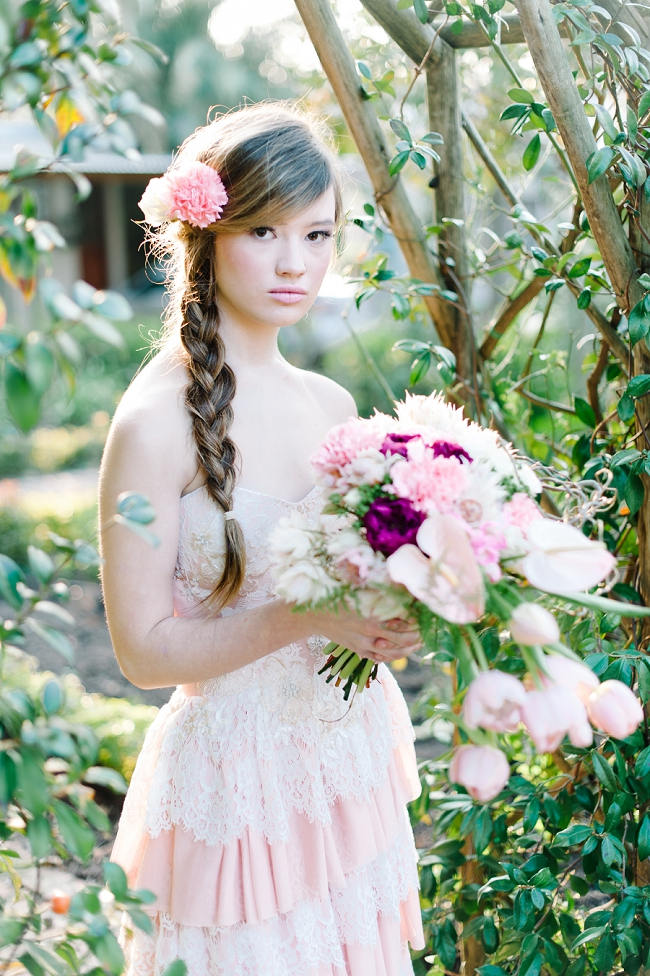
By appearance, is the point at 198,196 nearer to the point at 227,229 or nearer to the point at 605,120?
the point at 227,229

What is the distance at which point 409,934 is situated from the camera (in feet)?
5.95

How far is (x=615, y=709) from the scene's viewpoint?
109 cm

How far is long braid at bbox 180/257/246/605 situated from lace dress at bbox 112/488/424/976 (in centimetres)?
3

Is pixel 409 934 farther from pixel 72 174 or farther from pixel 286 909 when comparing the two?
pixel 72 174

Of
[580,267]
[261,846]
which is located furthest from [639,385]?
[261,846]

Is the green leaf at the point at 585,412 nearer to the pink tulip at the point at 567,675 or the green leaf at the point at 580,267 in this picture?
the green leaf at the point at 580,267

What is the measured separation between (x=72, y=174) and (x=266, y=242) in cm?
70

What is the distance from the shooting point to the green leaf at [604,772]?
1.77 meters

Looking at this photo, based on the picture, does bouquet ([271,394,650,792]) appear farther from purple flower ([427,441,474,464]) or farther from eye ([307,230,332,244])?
eye ([307,230,332,244])

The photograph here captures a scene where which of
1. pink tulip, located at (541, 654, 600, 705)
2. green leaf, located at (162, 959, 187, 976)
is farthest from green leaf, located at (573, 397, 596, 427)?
green leaf, located at (162, 959, 187, 976)

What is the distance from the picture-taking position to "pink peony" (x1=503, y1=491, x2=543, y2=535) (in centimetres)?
113

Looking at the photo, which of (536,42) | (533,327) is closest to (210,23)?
(533,327)

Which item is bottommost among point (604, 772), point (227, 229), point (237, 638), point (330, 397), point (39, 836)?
point (604, 772)

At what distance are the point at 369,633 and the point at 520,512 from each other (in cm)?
29
